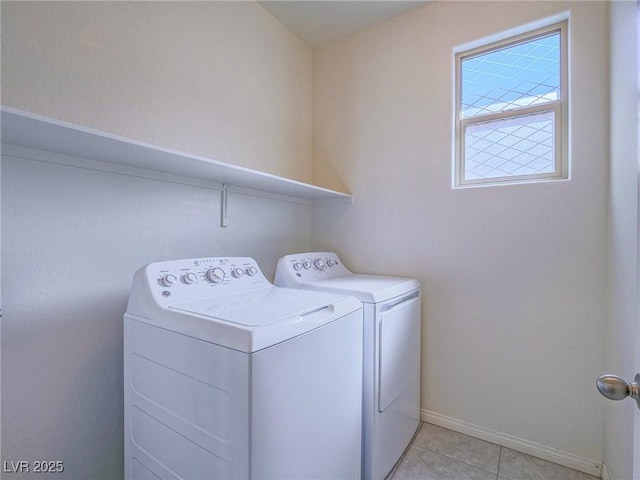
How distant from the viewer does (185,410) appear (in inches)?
36.7

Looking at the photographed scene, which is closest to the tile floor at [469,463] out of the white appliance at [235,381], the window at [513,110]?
the white appliance at [235,381]

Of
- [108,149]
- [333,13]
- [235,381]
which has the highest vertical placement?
[333,13]

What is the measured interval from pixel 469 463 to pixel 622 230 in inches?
52.8

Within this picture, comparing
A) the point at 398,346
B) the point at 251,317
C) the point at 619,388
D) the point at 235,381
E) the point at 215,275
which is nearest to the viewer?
the point at 619,388

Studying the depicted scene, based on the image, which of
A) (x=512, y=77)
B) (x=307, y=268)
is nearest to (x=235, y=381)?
(x=307, y=268)

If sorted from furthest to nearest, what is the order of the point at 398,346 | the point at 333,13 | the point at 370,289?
1. the point at 333,13
2. the point at 398,346
3. the point at 370,289

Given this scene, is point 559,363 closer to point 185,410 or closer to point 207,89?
point 185,410

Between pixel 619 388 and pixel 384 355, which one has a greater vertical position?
pixel 619 388

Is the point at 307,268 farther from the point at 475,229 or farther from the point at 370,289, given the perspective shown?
the point at 475,229

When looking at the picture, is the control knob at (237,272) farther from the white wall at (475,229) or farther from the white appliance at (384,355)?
the white wall at (475,229)

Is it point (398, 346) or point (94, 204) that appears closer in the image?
point (94, 204)

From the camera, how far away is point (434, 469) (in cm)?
150

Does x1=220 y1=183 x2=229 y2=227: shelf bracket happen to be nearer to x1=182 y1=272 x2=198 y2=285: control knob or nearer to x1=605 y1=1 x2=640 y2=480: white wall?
x1=182 y1=272 x2=198 y2=285: control knob

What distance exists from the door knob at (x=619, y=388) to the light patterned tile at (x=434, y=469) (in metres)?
1.21
